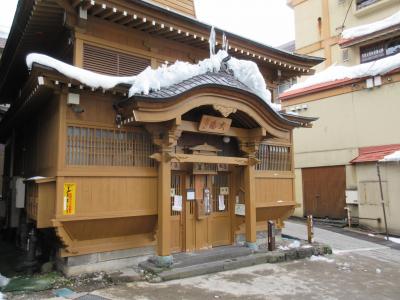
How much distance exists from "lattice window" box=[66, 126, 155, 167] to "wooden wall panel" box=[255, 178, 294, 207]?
3895 mm

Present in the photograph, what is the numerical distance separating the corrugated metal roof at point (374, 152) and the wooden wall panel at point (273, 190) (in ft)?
18.7

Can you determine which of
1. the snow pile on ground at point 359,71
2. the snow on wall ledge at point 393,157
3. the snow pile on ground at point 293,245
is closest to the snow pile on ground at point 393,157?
the snow on wall ledge at point 393,157

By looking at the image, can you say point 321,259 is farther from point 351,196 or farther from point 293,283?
point 351,196

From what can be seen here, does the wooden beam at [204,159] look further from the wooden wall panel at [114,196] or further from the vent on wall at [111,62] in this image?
the vent on wall at [111,62]

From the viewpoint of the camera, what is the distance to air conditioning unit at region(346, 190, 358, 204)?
54.2ft

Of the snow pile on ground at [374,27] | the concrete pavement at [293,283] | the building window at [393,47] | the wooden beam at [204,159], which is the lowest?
the concrete pavement at [293,283]

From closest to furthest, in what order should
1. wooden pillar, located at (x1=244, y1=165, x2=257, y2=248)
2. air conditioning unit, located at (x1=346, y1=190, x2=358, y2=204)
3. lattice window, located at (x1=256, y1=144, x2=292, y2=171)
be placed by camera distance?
wooden pillar, located at (x1=244, y1=165, x2=257, y2=248) → lattice window, located at (x1=256, y1=144, x2=292, y2=171) → air conditioning unit, located at (x1=346, y1=190, x2=358, y2=204)

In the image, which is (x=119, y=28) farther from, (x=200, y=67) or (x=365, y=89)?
(x=365, y=89)

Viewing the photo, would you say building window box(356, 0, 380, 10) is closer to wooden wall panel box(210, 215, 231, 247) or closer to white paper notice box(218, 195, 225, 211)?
white paper notice box(218, 195, 225, 211)

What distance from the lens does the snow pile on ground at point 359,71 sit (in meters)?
15.9

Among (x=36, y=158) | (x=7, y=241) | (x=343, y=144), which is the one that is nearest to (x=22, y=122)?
(x=36, y=158)

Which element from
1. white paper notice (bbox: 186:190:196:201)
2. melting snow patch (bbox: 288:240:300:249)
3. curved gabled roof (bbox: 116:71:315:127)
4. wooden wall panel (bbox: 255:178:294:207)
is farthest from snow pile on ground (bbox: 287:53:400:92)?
white paper notice (bbox: 186:190:196:201)

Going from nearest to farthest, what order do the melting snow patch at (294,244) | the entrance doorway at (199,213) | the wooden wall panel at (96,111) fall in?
the wooden wall panel at (96,111), the entrance doorway at (199,213), the melting snow patch at (294,244)

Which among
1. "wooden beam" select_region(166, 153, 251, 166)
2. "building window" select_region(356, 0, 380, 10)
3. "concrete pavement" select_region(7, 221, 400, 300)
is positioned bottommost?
"concrete pavement" select_region(7, 221, 400, 300)
